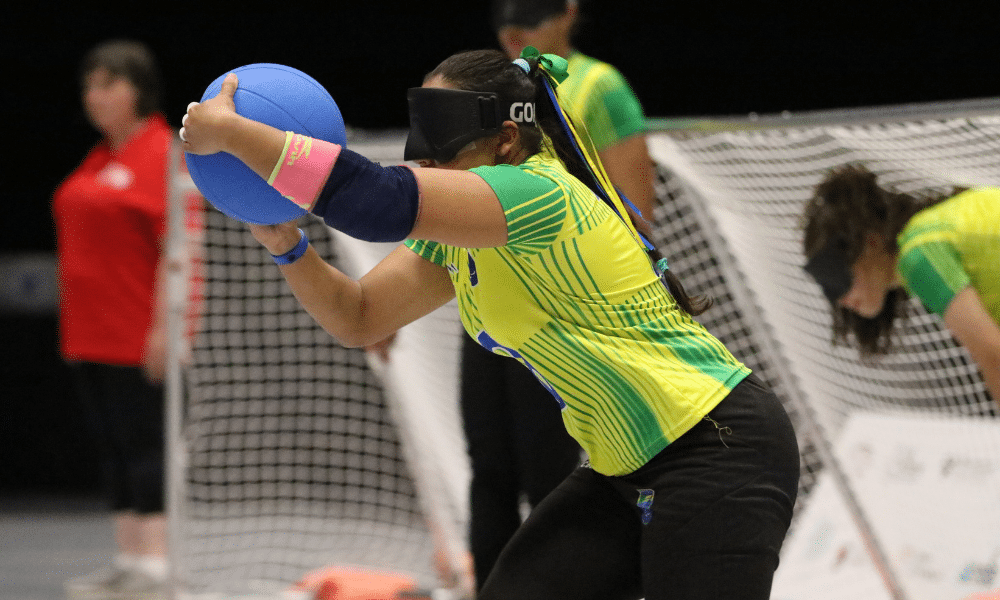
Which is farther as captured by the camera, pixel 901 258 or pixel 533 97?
pixel 901 258

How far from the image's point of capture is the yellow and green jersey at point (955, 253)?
8.94 ft

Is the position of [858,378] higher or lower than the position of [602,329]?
lower

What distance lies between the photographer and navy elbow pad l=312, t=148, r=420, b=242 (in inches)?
55.9

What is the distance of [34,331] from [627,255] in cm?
648

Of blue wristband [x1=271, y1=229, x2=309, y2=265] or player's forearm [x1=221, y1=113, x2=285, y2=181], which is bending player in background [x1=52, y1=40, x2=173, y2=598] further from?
player's forearm [x1=221, y1=113, x2=285, y2=181]

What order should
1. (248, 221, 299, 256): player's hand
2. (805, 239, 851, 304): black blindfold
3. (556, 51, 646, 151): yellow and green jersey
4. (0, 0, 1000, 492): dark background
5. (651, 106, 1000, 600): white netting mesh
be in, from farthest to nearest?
1. (0, 0, 1000, 492): dark background
2. (651, 106, 1000, 600): white netting mesh
3. (805, 239, 851, 304): black blindfold
4. (556, 51, 646, 151): yellow and green jersey
5. (248, 221, 299, 256): player's hand

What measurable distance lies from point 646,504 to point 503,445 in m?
1.08

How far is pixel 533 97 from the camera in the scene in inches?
71.3

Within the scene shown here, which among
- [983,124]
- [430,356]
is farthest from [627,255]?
[430,356]

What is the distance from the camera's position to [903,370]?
4.00m

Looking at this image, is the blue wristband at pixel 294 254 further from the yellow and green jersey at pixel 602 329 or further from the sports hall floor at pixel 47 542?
the sports hall floor at pixel 47 542

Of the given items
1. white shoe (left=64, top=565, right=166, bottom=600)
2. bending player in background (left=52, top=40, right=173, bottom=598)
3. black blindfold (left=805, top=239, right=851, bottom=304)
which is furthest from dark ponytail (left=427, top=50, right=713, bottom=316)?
white shoe (left=64, top=565, right=166, bottom=600)

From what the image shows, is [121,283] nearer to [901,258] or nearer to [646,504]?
[901,258]

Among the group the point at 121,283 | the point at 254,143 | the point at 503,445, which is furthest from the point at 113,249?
the point at 254,143
